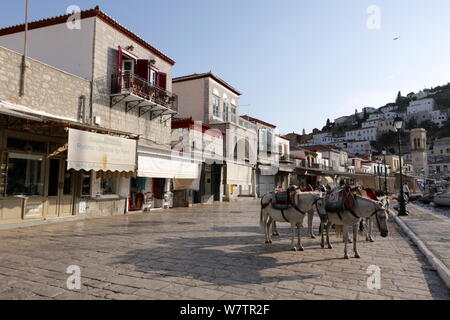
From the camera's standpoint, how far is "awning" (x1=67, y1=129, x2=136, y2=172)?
33.0ft

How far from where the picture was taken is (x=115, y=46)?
14.0 meters

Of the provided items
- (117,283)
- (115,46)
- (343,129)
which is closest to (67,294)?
(117,283)

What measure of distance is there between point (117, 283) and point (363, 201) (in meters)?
5.17

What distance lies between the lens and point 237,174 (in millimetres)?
21031

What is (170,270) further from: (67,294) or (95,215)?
(95,215)

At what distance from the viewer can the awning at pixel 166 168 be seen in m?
14.1

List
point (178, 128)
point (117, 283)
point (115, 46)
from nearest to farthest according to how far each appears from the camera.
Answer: point (117, 283) → point (115, 46) → point (178, 128)

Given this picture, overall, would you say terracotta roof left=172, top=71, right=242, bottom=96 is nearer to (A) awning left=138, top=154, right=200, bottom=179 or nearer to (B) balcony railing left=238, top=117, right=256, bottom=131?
(B) balcony railing left=238, top=117, right=256, bottom=131

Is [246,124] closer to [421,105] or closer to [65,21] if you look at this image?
[65,21]

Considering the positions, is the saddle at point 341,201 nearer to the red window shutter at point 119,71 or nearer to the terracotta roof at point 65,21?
the red window shutter at point 119,71

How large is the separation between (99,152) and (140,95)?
481cm

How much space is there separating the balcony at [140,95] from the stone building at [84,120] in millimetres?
51

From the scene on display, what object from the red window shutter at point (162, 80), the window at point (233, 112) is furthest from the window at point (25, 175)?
the window at point (233, 112)
